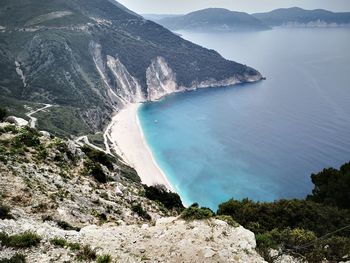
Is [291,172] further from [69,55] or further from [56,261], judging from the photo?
[69,55]

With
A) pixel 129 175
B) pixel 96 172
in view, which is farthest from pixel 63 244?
pixel 129 175

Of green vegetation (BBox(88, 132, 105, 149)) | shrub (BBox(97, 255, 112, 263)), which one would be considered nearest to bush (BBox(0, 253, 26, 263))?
shrub (BBox(97, 255, 112, 263))

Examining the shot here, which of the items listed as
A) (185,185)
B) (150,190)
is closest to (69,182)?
(150,190)

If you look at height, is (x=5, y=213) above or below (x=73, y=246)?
above

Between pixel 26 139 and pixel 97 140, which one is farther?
pixel 97 140

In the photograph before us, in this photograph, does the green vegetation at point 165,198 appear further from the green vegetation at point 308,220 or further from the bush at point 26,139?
the bush at point 26,139

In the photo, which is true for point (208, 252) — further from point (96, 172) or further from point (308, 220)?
point (308, 220)

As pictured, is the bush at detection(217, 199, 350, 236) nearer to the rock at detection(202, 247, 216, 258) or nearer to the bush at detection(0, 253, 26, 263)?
the rock at detection(202, 247, 216, 258)

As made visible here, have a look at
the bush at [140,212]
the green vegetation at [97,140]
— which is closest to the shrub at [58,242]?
the bush at [140,212]
